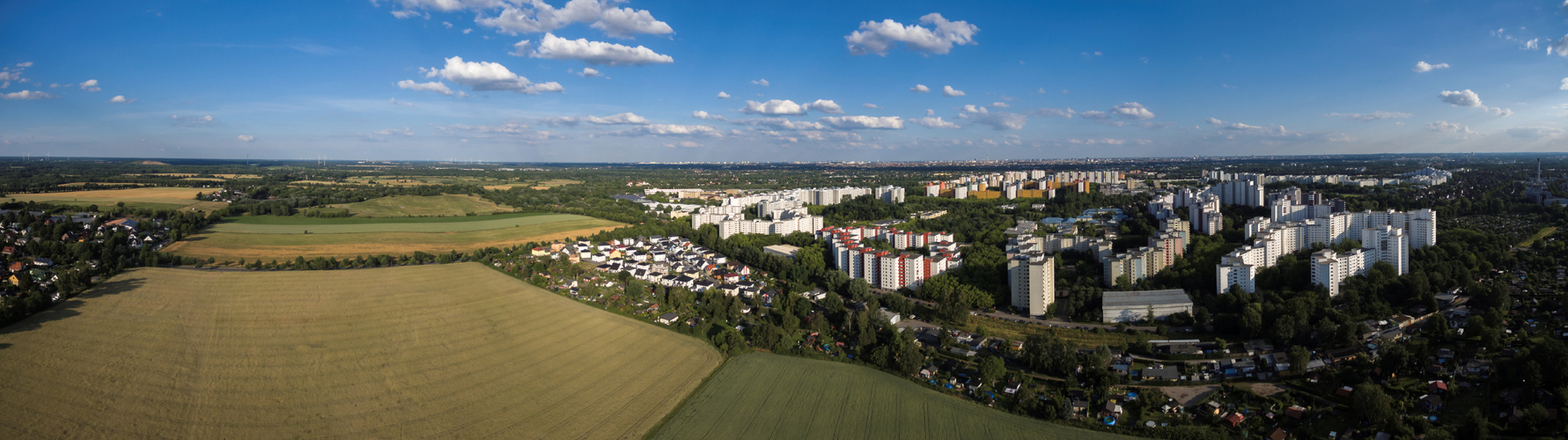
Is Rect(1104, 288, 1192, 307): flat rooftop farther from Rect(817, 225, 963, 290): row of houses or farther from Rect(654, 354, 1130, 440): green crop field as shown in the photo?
Rect(654, 354, 1130, 440): green crop field

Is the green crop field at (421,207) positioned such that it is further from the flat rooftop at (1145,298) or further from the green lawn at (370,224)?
the flat rooftop at (1145,298)

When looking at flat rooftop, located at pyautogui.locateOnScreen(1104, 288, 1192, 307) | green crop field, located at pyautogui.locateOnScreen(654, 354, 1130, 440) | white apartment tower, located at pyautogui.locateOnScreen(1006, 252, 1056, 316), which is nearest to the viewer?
green crop field, located at pyautogui.locateOnScreen(654, 354, 1130, 440)

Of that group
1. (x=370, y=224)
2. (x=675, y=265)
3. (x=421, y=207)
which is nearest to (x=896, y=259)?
(x=675, y=265)

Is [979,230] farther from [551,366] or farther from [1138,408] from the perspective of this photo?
[551,366]

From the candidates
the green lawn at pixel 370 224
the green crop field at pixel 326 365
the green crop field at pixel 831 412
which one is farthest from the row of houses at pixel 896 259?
the green lawn at pixel 370 224

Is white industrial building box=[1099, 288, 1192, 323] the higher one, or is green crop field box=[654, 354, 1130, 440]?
white industrial building box=[1099, 288, 1192, 323]

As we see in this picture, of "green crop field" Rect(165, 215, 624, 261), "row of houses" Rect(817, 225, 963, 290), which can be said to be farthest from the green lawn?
"row of houses" Rect(817, 225, 963, 290)

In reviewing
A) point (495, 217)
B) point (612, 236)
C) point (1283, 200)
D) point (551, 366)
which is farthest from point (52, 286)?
point (1283, 200)
